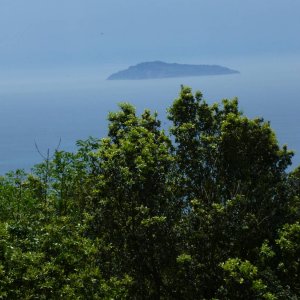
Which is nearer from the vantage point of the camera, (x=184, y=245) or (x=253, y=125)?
(x=184, y=245)

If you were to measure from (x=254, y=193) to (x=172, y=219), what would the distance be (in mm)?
3960

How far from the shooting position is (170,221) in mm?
19953

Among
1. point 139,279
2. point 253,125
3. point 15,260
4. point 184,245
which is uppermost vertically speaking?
point 253,125

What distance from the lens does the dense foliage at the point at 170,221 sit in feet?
52.4

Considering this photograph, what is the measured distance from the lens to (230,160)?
2228 cm

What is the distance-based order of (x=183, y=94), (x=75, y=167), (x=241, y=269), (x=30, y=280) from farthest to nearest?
(x=75, y=167) < (x=183, y=94) < (x=241, y=269) < (x=30, y=280)

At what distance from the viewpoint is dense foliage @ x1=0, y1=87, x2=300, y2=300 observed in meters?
16.0

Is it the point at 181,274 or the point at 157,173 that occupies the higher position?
the point at 157,173

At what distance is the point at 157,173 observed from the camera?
64.6 feet

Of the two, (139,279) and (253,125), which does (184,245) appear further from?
(253,125)

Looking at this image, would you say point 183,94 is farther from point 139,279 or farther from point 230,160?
point 139,279

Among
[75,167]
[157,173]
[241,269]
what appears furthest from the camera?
[75,167]

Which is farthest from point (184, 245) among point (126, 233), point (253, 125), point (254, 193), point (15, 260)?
point (15, 260)

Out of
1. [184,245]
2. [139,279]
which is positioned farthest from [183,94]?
[139,279]
